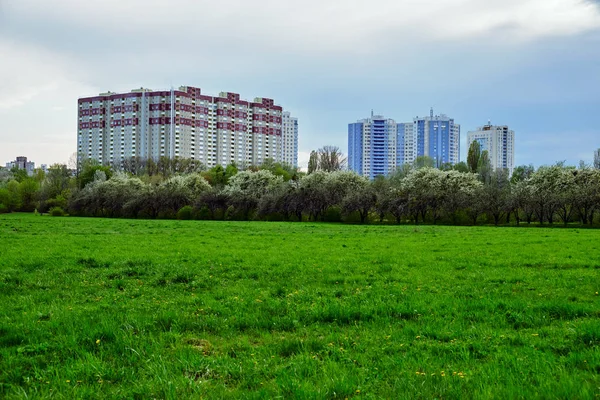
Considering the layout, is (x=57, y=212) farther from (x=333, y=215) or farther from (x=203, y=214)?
(x=333, y=215)

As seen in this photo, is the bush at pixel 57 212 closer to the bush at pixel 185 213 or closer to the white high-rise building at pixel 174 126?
the bush at pixel 185 213

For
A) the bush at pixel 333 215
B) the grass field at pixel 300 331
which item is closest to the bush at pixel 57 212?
the bush at pixel 333 215

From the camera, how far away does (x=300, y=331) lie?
26.0 feet

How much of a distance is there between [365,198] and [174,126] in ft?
402

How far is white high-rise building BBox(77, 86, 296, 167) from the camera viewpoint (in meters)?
176

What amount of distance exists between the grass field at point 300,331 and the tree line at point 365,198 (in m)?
52.0

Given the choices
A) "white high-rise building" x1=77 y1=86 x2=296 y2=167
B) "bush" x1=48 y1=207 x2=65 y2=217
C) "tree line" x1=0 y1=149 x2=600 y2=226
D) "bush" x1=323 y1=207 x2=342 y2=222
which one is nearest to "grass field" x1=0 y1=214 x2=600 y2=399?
"tree line" x1=0 y1=149 x2=600 y2=226

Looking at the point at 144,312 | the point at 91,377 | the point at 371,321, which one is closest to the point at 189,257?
the point at 144,312

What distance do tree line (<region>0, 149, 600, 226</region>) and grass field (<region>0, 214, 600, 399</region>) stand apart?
52034 millimetres

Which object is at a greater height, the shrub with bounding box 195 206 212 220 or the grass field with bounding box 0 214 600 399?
the shrub with bounding box 195 206 212 220

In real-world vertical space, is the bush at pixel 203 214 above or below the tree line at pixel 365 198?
below

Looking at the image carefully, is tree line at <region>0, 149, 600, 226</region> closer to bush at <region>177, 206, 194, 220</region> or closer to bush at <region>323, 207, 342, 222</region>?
bush at <region>323, 207, 342, 222</region>

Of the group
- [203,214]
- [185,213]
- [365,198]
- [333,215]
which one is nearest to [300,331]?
[365,198]

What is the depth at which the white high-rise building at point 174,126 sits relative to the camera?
176m
